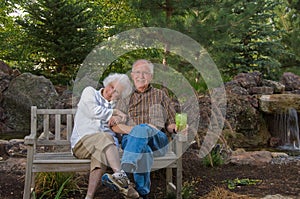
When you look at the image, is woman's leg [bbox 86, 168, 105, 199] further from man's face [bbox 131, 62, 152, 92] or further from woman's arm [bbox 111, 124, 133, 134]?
man's face [bbox 131, 62, 152, 92]

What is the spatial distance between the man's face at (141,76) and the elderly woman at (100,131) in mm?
72

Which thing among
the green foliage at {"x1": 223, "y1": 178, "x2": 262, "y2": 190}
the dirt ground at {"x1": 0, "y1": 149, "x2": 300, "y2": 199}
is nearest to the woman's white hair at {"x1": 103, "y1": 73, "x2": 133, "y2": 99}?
the dirt ground at {"x1": 0, "y1": 149, "x2": 300, "y2": 199}

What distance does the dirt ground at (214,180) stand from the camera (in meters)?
3.22

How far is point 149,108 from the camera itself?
10.5 feet

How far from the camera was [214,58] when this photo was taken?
695 centimetres

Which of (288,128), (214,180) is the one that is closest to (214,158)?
(214,180)

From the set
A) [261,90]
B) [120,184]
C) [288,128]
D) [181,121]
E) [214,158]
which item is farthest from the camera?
[261,90]

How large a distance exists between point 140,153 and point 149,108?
1.65 ft

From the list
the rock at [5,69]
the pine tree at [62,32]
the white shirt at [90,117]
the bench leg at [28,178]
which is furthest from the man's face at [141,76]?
the rock at [5,69]

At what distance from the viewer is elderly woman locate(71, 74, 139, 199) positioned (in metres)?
2.75

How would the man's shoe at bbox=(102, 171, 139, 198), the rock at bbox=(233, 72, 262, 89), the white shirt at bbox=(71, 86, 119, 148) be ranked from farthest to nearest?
1. the rock at bbox=(233, 72, 262, 89)
2. the white shirt at bbox=(71, 86, 119, 148)
3. the man's shoe at bbox=(102, 171, 139, 198)

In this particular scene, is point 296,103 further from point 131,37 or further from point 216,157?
point 216,157

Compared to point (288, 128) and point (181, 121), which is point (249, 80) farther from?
point (181, 121)

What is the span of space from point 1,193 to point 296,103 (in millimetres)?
5880
